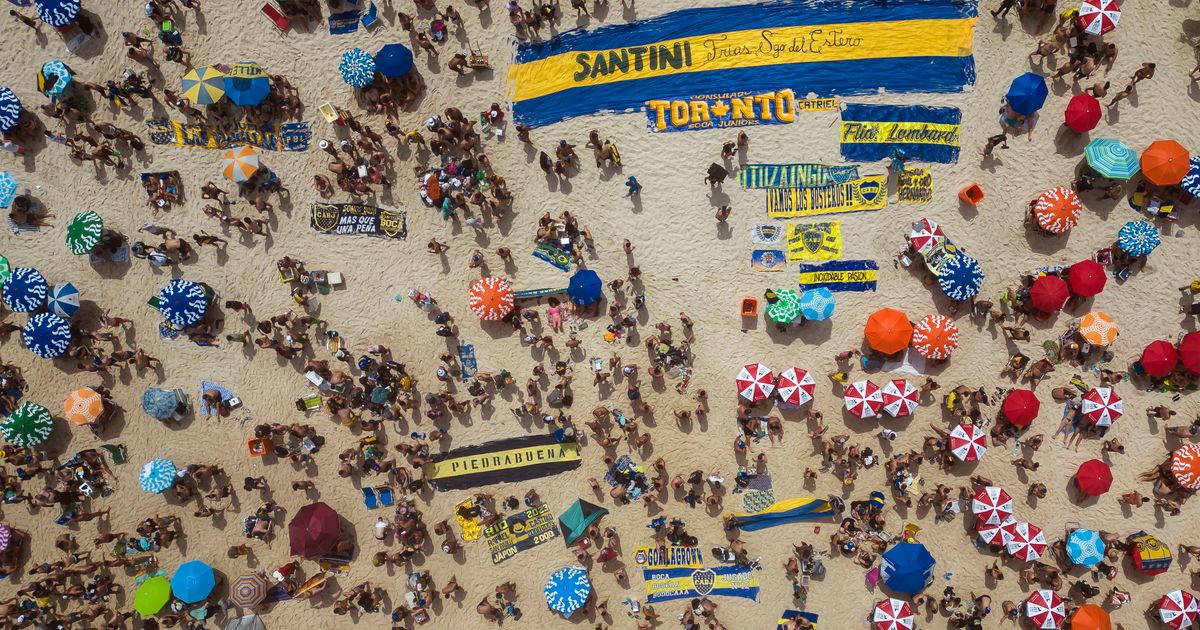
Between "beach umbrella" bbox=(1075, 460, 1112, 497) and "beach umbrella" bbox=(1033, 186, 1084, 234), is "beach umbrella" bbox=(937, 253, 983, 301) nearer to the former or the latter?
"beach umbrella" bbox=(1033, 186, 1084, 234)

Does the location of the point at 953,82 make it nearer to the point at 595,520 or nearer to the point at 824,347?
the point at 824,347

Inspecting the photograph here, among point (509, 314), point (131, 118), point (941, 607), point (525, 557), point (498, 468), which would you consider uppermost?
point (131, 118)

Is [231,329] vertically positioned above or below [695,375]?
above

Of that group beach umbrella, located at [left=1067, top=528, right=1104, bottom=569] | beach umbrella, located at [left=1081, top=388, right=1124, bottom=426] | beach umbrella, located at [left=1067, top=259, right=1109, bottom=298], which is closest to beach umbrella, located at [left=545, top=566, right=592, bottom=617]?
beach umbrella, located at [left=1067, top=528, right=1104, bottom=569]

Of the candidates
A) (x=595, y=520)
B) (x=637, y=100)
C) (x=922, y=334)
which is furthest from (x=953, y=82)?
(x=595, y=520)

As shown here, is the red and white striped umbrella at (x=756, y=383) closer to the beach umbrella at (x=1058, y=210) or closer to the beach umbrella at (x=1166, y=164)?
the beach umbrella at (x=1058, y=210)

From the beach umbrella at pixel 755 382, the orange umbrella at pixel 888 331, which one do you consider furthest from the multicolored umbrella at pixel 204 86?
the orange umbrella at pixel 888 331
